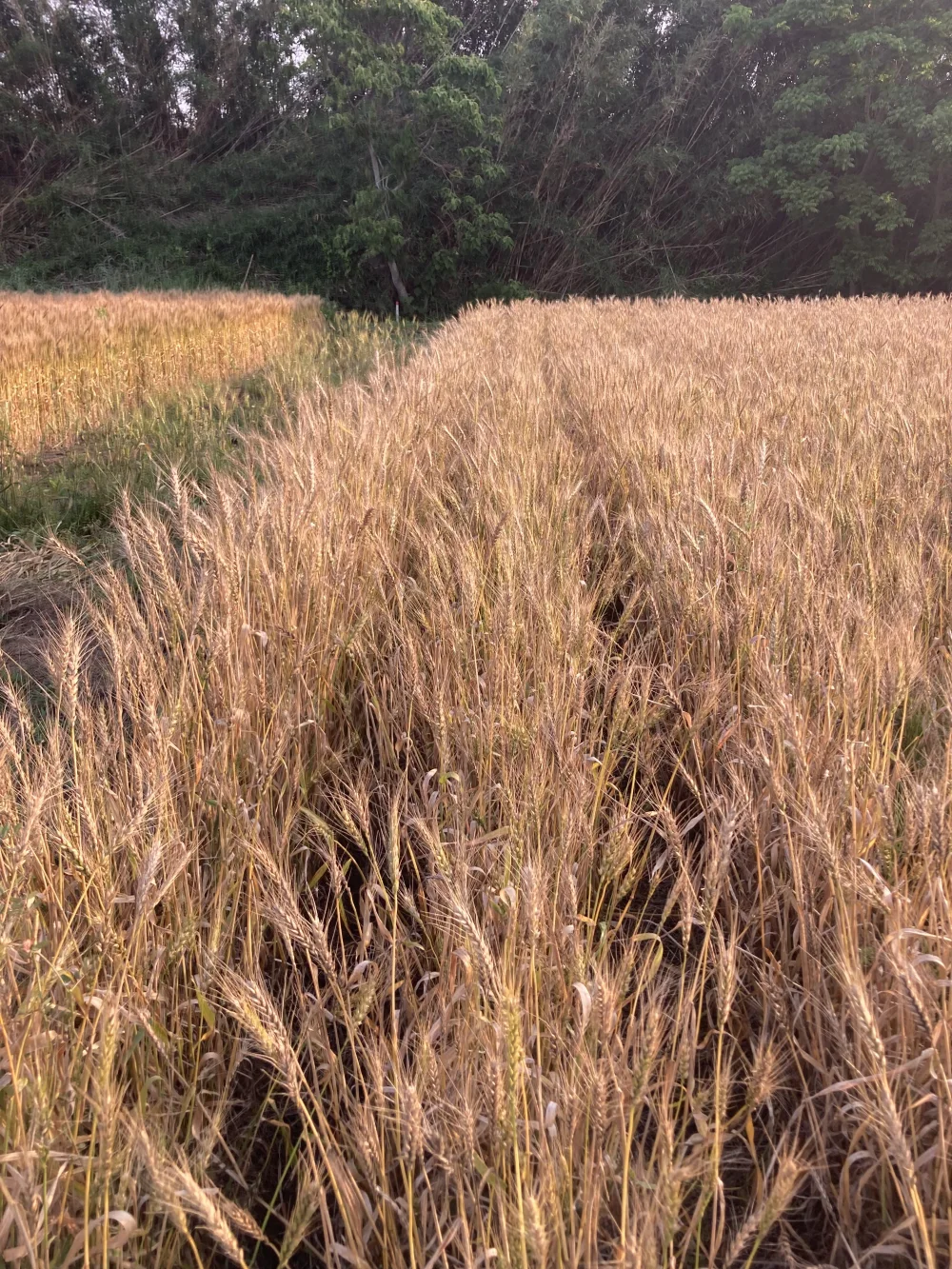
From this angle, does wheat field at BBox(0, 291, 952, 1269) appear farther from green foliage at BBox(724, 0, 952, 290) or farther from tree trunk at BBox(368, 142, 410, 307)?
green foliage at BBox(724, 0, 952, 290)

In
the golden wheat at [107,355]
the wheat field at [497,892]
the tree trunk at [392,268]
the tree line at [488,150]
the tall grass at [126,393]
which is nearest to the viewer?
the wheat field at [497,892]

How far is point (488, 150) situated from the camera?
1590 cm

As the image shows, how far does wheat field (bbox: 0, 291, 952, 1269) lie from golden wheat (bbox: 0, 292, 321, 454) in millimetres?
3286

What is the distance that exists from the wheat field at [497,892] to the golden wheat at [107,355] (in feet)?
10.8

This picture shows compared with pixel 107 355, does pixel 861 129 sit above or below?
above

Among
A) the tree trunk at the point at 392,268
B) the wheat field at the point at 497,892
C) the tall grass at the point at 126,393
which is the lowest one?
the wheat field at the point at 497,892

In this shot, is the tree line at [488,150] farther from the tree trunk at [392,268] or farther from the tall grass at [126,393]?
the tall grass at [126,393]

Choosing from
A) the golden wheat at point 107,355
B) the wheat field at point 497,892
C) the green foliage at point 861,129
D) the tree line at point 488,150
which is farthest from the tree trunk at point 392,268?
the wheat field at point 497,892

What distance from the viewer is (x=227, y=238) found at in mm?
18922

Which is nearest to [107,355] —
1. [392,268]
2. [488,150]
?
[392,268]

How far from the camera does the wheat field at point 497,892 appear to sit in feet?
2.82

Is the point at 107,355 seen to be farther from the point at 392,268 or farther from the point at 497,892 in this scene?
the point at 392,268

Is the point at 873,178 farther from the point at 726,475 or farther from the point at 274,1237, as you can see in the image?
the point at 274,1237

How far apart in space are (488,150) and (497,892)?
17.3m
